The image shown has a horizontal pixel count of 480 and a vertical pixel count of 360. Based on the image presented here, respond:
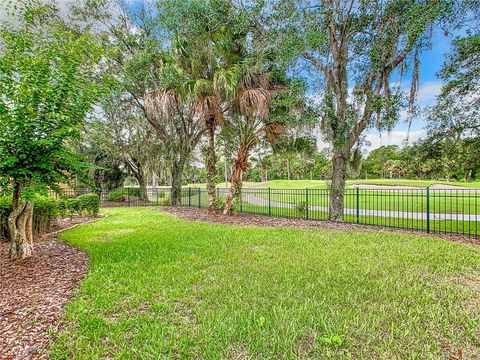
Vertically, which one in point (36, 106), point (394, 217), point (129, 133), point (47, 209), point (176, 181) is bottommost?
point (394, 217)

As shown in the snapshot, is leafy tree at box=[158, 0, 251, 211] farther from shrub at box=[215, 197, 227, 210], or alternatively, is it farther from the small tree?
the small tree

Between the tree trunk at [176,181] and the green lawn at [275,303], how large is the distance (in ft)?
33.8

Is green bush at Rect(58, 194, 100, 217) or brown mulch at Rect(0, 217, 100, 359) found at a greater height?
green bush at Rect(58, 194, 100, 217)

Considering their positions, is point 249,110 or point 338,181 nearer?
point 249,110

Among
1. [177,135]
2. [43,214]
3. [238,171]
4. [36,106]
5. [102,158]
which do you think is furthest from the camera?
[102,158]

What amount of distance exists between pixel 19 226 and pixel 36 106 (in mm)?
2070

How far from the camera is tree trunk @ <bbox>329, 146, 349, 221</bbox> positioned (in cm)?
798

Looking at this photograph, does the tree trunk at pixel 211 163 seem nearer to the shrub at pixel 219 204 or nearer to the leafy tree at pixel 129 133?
the shrub at pixel 219 204

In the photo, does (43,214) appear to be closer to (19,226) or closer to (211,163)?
(19,226)

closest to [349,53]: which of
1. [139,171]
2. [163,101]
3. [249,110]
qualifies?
[249,110]

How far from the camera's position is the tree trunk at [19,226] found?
13.7ft

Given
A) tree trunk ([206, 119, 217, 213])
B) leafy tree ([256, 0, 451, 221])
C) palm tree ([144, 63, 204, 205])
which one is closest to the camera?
leafy tree ([256, 0, 451, 221])

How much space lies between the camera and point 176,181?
15.4 metres

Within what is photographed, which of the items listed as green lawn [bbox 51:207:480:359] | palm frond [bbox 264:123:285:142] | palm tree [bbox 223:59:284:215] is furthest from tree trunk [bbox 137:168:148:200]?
green lawn [bbox 51:207:480:359]
